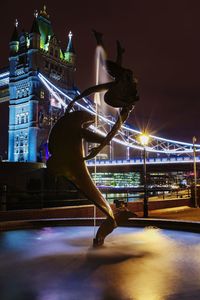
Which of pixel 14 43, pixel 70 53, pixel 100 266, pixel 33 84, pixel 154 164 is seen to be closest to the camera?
pixel 100 266

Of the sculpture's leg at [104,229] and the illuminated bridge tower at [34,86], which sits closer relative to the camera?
the sculpture's leg at [104,229]

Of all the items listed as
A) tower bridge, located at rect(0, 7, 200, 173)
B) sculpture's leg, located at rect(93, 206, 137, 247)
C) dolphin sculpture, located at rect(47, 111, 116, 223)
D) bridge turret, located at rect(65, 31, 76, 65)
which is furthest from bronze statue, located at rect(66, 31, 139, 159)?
bridge turret, located at rect(65, 31, 76, 65)

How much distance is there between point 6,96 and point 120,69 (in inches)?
2719

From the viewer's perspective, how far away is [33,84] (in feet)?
212

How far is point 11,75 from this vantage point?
68.8 meters

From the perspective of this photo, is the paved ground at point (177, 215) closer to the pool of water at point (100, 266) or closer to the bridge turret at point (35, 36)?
the pool of water at point (100, 266)

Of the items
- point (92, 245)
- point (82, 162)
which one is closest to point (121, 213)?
point (92, 245)

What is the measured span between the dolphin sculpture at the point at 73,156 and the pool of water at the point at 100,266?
33.0 inches

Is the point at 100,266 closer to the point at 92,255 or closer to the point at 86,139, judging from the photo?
the point at 92,255

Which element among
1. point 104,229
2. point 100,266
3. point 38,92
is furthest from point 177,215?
point 38,92

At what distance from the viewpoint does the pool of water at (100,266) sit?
3688 mm

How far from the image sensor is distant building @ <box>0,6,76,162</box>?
6300 cm

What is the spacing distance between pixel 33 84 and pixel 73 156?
2390 inches

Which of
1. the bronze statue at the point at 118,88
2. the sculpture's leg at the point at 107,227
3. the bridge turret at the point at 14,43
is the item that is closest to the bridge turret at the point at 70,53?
the bridge turret at the point at 14,43
